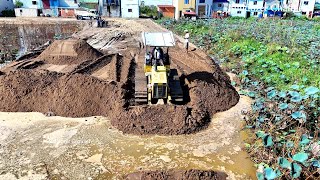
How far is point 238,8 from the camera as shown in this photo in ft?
151

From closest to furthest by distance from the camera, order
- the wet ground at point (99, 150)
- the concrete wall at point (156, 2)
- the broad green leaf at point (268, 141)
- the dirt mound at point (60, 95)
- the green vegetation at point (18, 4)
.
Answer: the broad green leaf at point (268, 141)
the wet ground at point (99, 150)
the dirt mound at point (60, 95)
the green vegetation at point (18, 4)
the concrete wall at point (156, 2)

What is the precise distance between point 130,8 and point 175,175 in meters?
37.2

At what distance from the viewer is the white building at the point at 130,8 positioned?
41.9 m

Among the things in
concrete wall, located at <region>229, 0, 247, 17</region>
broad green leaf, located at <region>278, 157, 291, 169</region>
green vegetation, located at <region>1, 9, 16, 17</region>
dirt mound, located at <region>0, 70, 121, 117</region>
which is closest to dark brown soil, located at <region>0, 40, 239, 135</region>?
dirt mound, located at <region>0, 70, 121, 117</region>

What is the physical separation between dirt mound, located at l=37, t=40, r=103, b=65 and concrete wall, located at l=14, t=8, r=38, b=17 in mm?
26961

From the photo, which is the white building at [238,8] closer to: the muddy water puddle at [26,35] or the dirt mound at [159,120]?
the muddy water puddle at [26,35]

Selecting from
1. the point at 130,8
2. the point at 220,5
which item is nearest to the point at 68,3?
the point at 130,8

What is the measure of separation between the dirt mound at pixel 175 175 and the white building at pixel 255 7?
140 ft

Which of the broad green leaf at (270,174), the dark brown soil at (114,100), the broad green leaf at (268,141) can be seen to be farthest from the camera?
the dark brown soil at (114,100)

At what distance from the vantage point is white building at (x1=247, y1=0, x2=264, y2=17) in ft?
151

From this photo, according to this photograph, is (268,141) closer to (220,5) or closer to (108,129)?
(108,129)

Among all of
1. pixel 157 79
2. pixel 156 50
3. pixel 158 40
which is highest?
pixel 158 40

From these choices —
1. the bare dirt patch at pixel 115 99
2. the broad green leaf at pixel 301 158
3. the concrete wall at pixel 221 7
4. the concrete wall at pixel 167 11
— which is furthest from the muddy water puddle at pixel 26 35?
the concrete wall at pixel 221 7

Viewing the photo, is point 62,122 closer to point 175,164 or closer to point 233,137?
point 175,164
